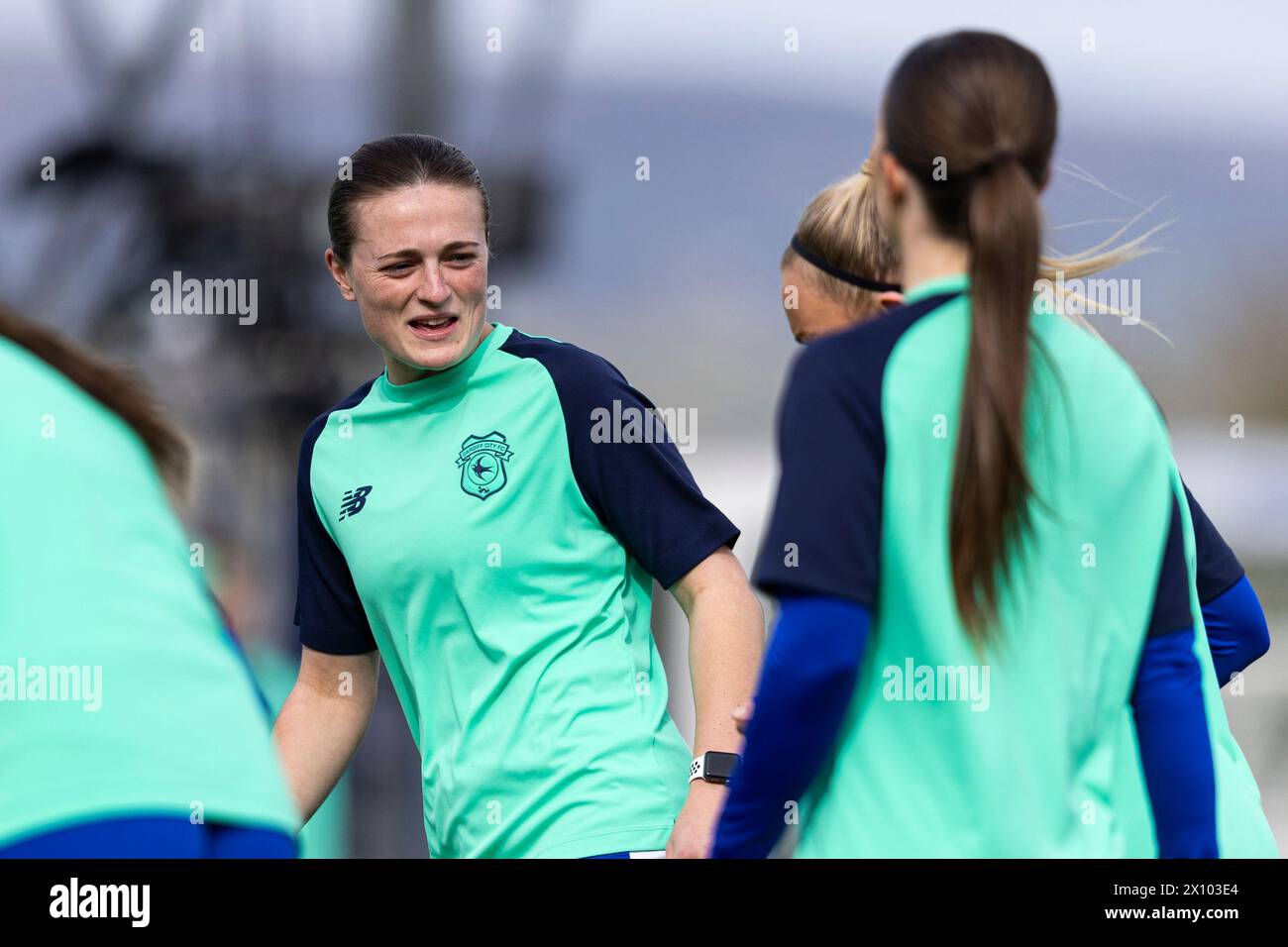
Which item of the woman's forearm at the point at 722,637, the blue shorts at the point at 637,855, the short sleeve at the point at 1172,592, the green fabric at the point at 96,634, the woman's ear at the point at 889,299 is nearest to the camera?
the green fabric at the point at 96,634

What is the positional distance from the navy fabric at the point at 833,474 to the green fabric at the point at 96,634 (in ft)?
2.06

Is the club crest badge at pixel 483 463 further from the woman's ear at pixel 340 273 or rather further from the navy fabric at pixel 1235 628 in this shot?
the navy fabric at pixel 1235 628

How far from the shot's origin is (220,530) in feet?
35.0

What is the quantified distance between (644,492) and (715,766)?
45 centimetres

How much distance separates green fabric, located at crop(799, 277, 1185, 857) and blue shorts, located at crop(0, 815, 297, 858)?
0.70 meters

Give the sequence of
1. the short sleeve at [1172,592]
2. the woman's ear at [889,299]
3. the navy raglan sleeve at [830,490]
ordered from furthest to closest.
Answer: the woman's ear at [889,299]
the short sleeve at [1172,592]
the navy raglan sleeve at [830,490]

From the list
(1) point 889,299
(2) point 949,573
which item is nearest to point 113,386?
→ (2) point 949,573

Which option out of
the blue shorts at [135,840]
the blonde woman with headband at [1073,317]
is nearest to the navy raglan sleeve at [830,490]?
the blonde woman with headband at [1073,317]

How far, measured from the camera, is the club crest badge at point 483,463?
2.62 metres

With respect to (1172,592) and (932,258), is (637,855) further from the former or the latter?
(932,258)

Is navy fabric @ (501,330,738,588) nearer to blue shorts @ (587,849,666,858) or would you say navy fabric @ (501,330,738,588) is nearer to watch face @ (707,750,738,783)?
watch face @ (707,750,738,783)

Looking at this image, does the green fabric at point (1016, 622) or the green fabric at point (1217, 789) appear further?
the green fabric at point (1217, 789)

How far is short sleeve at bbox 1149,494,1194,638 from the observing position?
6.41 feet

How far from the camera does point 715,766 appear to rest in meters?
2.49
